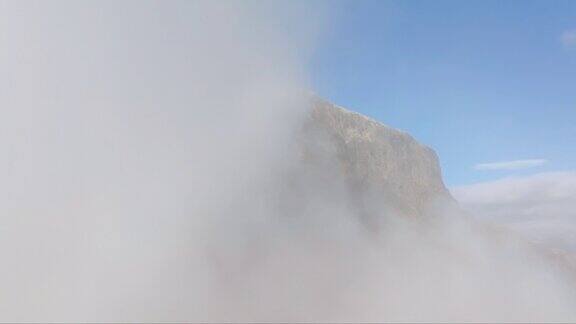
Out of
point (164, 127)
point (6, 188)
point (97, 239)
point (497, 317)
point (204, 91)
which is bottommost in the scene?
point (497, 317)

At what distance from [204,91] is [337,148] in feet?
22.6

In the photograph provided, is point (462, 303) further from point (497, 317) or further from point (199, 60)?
point (199, 60)

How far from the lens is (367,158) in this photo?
32500 mm

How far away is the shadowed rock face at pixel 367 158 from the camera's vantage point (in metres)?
30.5

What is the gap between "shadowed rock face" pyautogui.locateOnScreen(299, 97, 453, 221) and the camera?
3055 cm

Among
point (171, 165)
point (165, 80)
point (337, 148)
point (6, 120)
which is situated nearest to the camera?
point (6, 120)

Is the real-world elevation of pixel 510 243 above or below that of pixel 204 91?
below

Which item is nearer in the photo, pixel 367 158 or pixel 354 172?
pixel 354 172

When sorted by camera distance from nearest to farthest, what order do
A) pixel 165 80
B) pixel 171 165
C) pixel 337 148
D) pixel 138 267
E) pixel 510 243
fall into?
Result: pixel 138 267, pixel 171 165, pixel 165 80, pixel 337 148, pixel 510 243

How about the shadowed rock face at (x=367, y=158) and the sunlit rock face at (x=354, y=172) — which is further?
the shadowed rock face at (x=367, y=158)

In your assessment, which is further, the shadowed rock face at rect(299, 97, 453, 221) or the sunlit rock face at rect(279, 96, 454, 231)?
the shadowed rock face at rect(299, 97, 453, 221)

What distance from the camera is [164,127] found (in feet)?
87.4

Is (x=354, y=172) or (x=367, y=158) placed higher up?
(x=367, y=158)

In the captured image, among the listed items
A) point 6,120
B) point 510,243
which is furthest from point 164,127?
point 510,243
